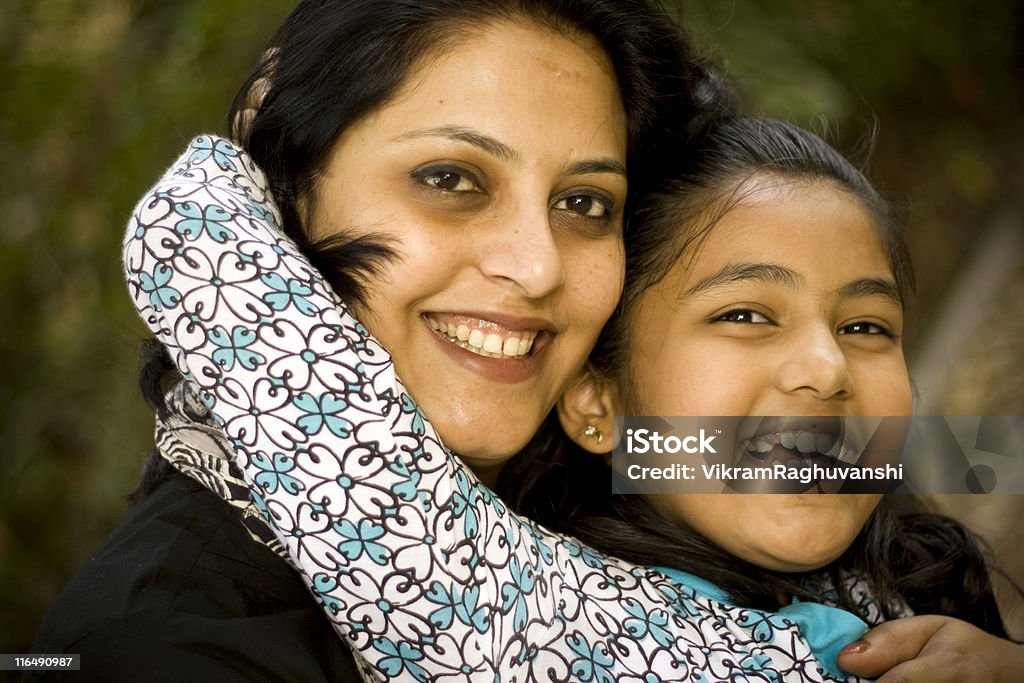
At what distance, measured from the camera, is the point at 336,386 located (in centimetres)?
142

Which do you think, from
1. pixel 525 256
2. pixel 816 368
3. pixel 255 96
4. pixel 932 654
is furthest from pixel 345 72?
pixel 932 654

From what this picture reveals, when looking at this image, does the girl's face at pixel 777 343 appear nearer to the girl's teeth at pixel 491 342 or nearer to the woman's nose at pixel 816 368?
the woman's nose at pixel 816 368

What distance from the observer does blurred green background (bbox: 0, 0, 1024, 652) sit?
10.6 feet

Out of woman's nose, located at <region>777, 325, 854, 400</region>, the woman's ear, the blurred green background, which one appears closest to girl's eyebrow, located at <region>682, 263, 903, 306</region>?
woman's nose, located at <region>777, 325, 854, 400</region>

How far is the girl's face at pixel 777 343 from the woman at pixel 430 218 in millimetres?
196

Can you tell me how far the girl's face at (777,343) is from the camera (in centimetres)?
191

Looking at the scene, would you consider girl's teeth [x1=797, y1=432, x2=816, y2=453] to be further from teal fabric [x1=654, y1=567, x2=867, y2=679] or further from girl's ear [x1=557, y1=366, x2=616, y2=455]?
girl's ear [x1=557, y1=366, x2=616, y2=455]

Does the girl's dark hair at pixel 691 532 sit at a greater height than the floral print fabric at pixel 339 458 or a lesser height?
lesser

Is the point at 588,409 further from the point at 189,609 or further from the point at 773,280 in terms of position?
the point at 189,609

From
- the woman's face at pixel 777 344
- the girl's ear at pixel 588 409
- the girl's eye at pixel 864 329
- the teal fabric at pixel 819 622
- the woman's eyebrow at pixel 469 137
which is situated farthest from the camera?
the girl's ear at pixel 588 409

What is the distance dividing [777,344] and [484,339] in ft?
1.89

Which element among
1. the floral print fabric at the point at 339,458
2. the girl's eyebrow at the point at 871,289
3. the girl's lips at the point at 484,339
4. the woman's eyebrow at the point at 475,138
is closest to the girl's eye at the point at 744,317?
the girl's eyebrow at the point at 871,289

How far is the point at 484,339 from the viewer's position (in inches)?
68.4

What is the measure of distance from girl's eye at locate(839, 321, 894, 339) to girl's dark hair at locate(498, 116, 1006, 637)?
0.55ft
